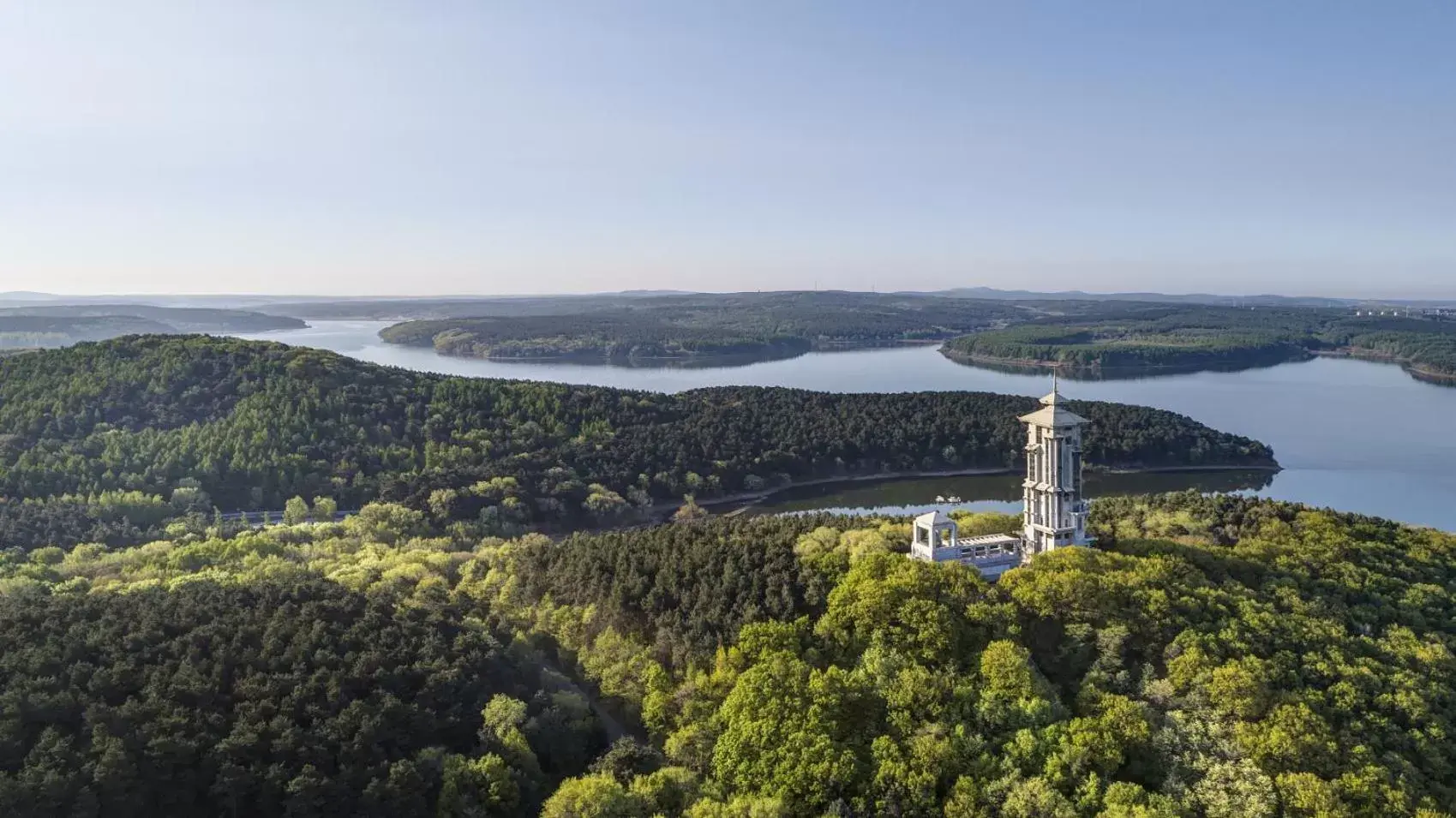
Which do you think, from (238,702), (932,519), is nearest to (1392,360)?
(932,519)

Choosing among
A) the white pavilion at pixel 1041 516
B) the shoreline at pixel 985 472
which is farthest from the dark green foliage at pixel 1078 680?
the shoreline at pixel 985 472

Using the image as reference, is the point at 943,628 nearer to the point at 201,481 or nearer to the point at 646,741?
the point at 646,741

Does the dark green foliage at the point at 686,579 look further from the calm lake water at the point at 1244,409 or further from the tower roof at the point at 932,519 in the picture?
the calm lake water at the point at 1244,409

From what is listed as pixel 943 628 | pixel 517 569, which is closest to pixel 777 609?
pixel 943 628

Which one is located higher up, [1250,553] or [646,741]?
[1250,553]

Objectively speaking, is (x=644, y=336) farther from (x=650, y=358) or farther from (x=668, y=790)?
(x=668, y=790)

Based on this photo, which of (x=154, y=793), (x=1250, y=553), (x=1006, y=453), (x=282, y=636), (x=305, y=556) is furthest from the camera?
(x=1006, y=453)

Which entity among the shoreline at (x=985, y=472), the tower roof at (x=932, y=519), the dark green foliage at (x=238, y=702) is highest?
the tower roof at (x=932, y=519)
